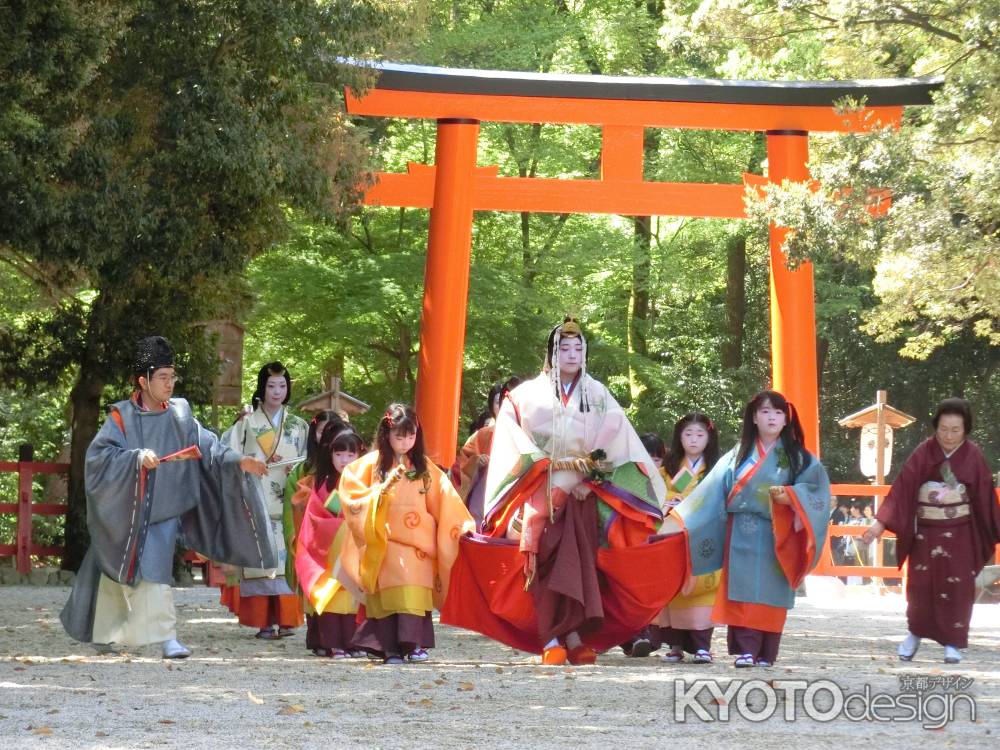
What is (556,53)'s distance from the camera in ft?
81.9

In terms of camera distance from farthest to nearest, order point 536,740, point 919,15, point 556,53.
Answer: point 556,53 → point 919,15 → point 536,740

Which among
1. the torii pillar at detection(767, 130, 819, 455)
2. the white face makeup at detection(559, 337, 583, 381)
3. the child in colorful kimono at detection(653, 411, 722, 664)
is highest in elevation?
the torii pillar at detection(767, 130, 819, 455)

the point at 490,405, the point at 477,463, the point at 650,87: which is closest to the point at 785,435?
the point at 490,405

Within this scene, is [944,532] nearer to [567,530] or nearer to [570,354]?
[567,530]

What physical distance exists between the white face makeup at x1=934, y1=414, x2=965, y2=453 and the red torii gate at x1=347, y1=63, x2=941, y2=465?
7.65 m

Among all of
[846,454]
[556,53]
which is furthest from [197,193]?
[846,454]

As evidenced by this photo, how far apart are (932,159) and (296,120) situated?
17.9 ft

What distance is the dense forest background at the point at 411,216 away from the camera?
11477 mm

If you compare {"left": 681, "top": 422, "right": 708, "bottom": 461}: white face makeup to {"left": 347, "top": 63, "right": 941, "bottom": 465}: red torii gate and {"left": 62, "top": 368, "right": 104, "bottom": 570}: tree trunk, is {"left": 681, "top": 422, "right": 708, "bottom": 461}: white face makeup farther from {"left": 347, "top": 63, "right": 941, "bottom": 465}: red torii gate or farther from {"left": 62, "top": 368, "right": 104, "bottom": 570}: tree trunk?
{"left": 62, "top": 368, "right": 104, "bottom": 570}: tree trunk

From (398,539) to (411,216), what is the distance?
14228 millimetres

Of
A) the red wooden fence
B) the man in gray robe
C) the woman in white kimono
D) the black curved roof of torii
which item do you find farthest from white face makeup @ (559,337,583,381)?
the red wooden fence

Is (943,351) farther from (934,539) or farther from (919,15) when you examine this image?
(934,539)

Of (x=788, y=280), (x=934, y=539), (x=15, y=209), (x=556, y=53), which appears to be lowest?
(x=934, y=539)

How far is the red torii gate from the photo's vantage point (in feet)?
54.2
